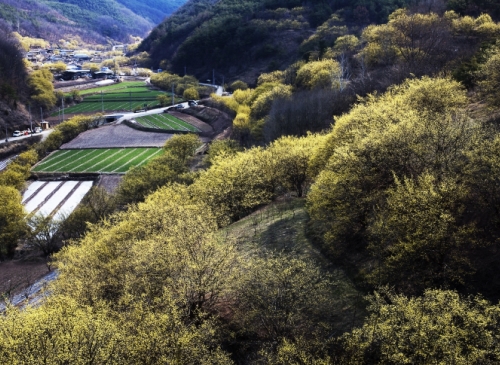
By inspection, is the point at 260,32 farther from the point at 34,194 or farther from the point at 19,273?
the point at 19,273

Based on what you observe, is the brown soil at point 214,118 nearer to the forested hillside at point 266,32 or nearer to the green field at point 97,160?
the green field at point 97,160

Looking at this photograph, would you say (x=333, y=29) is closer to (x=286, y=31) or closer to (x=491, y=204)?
(x=286, y=31)

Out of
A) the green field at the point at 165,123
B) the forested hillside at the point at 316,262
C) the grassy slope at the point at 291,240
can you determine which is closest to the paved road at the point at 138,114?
the green field at the point at 165,123

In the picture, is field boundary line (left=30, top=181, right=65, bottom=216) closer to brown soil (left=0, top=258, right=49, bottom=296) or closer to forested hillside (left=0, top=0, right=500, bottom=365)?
brown soil (left=0, top=258, right=49, bottom=296)

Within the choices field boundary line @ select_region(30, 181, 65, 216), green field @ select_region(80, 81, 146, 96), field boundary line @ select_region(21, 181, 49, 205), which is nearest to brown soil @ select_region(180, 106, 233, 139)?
field boundary line @ select_region(30, 181, 65, 216)

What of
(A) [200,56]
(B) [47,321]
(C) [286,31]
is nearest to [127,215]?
(B) [47,321]
